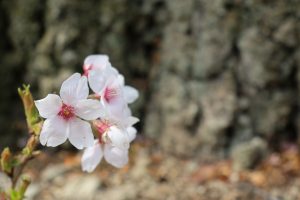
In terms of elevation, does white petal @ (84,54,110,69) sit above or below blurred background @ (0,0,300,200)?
below

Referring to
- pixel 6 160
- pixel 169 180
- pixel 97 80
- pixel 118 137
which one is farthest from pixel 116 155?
pixel 169 180

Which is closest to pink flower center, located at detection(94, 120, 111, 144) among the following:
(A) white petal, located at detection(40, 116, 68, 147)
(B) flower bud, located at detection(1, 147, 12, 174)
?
(A) white petal, located at detection(40, 116, 68, 147)

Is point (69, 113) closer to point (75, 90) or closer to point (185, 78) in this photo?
point (75, 90)

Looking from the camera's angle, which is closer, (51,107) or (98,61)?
(51,107)

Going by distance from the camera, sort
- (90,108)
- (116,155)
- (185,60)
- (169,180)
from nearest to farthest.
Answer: (90,108) < (116,155) < (169,180) < (185,60)

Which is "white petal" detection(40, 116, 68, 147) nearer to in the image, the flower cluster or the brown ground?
the flower cluster

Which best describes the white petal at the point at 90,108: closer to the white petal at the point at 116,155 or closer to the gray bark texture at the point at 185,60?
the white petal at the point at 116,155

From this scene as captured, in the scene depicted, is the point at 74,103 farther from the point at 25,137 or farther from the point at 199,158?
the point at 25,137

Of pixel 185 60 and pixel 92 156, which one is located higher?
pixel 185 60
